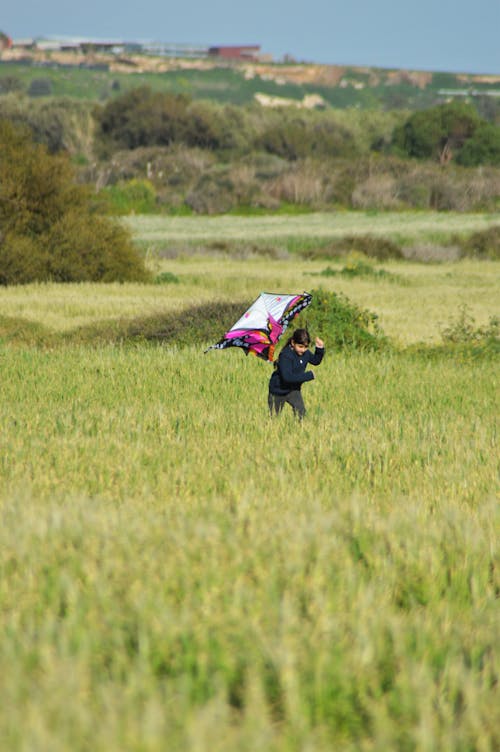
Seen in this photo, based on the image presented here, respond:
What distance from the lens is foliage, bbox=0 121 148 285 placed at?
Answer: 29.3m

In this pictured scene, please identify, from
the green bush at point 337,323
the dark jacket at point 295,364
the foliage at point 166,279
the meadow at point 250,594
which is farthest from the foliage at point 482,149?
the meadow at point 250,594

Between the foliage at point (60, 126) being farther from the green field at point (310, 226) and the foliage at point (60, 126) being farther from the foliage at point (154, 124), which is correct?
the green field at point (310, 226)

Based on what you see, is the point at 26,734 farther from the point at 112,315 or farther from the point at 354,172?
the point at 354,172

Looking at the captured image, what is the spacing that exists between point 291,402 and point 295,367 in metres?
0.55

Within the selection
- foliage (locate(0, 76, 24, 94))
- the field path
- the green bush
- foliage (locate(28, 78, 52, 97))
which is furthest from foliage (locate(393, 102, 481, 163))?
the green bush

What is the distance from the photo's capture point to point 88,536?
399 centimetres

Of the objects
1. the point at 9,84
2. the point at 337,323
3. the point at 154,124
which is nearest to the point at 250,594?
the point at 337,323

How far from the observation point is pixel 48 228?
98.7 ft

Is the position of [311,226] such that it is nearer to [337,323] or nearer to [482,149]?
[482,149]

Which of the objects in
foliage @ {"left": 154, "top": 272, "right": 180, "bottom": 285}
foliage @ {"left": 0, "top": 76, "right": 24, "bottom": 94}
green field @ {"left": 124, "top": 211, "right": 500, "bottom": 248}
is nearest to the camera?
foliage @ {"left": 154, "top": 272, "right": 180, "bottom": 285}

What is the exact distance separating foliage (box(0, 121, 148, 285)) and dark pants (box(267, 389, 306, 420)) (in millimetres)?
20917

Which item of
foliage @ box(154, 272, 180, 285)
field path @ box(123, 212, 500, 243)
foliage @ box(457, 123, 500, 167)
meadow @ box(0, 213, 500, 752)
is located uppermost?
meadow @ box(0, 213, 500, 752)

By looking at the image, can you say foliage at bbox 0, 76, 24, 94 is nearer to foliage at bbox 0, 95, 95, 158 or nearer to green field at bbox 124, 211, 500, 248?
foliage at bbox 0, 95, 95, 158

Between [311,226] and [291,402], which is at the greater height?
[291,402]
